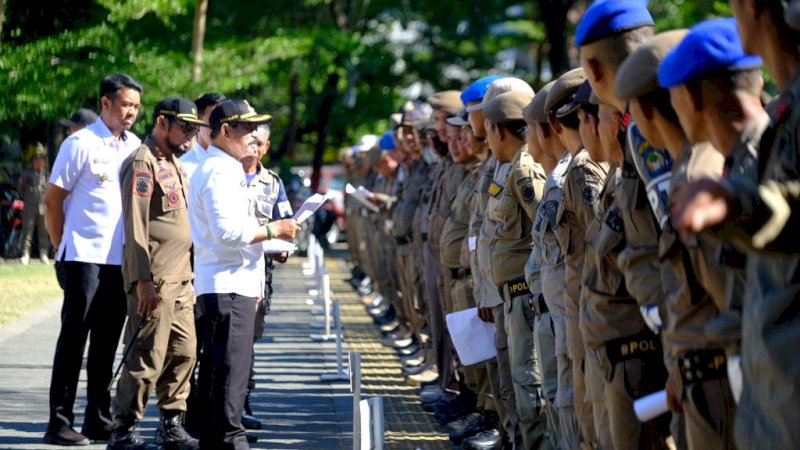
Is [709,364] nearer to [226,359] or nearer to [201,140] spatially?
[226,359]

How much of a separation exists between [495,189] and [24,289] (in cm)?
1380

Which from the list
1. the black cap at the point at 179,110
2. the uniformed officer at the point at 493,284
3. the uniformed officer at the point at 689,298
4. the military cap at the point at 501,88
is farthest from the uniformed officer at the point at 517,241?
the uniformed officer at the point at 689,298

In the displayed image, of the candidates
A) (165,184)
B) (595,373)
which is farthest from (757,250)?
(165,184)

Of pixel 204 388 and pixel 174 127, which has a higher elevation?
pixel 174 127

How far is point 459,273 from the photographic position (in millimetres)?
10758

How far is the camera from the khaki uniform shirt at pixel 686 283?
175 inches

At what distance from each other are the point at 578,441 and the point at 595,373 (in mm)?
782

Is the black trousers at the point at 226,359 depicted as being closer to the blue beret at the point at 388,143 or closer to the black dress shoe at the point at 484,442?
the black dress shoe at the point at 484,442

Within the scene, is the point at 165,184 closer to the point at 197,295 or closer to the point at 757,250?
the point at 197,295

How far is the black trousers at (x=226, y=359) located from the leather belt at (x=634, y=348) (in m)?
3.18

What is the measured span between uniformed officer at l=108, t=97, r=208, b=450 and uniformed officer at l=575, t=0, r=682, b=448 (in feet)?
12.9

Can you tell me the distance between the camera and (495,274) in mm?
8211

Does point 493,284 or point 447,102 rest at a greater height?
point 447,102

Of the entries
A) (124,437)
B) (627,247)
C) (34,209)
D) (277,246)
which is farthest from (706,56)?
(34,209)
